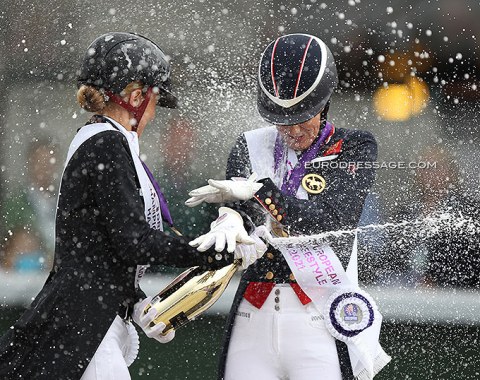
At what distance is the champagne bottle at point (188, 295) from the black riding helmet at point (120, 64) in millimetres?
701

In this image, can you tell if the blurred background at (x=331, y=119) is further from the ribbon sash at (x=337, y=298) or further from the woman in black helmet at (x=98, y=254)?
the woman in black helmet at (x=98, y=254)

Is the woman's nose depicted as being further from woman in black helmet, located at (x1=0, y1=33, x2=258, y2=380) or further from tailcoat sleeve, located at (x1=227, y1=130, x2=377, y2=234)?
woman in black helmet, located at (x1=0, y1=33, x2=258, y2=380)

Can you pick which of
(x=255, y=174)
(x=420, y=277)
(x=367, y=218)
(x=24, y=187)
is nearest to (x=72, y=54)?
(x=24, y=187)

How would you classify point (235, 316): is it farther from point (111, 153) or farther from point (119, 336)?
point (111, 153)

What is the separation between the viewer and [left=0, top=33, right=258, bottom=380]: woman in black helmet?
328cm

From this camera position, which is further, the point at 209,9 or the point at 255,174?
the point at 209,9

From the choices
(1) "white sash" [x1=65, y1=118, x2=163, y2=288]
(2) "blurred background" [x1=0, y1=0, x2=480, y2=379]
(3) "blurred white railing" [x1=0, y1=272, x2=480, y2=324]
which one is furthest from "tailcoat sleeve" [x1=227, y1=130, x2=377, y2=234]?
(3) "blurred white railing" [x1=0, y1=272, x2=480, y2=324]

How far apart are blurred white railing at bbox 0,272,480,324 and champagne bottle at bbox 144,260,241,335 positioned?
3.91m

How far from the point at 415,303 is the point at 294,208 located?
410 cm

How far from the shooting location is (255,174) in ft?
12.4

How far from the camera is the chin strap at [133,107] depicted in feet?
11.6

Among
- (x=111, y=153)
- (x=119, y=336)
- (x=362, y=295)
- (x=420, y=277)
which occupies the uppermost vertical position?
(x=111, y=153)

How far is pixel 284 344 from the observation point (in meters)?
3.75

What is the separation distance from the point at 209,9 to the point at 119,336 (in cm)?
500
